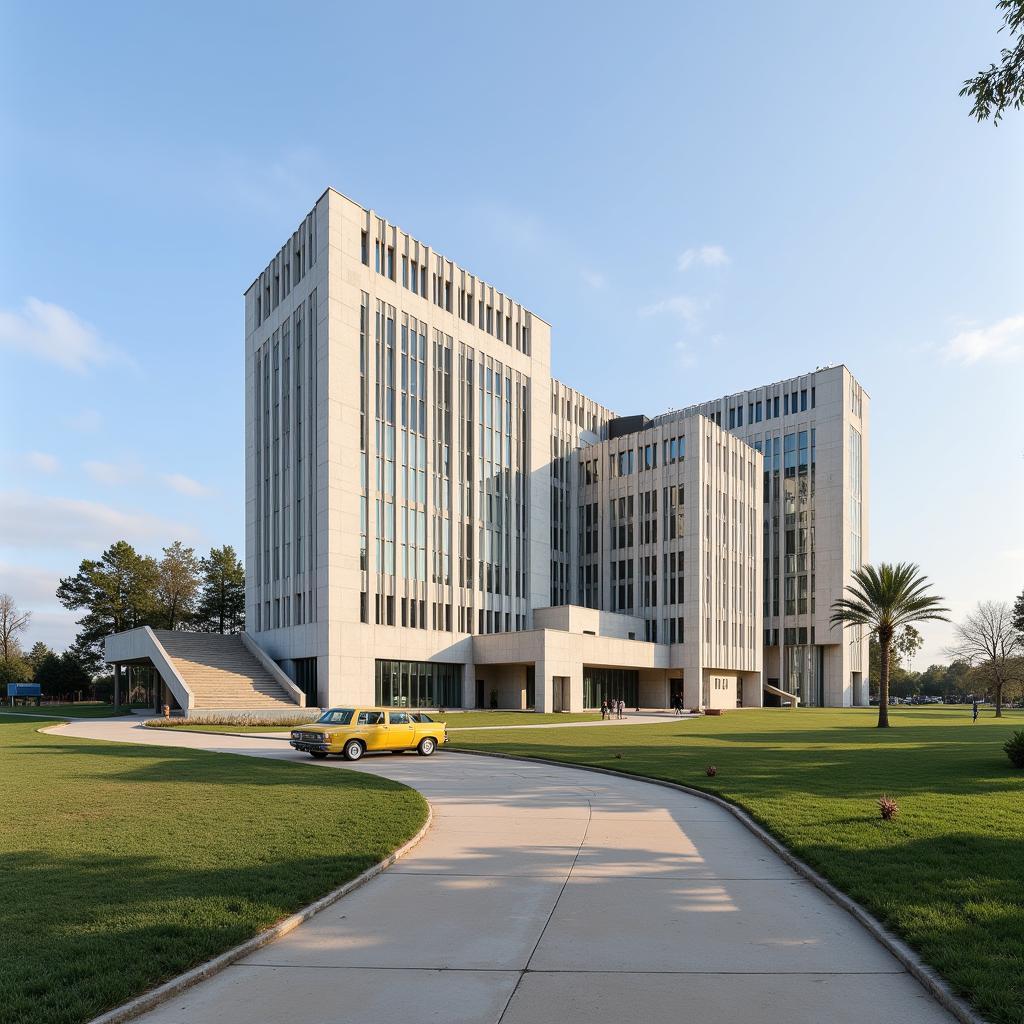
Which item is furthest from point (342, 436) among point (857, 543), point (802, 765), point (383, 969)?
point (857, 543)

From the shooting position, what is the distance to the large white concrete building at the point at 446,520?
192ft

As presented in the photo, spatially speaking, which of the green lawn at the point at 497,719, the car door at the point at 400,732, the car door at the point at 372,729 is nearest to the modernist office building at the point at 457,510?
the green lawn at the point at 497,719

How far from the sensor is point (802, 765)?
23.5 metres

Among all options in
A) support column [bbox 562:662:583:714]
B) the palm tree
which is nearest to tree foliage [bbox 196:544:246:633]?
support column [bbox 562:662:583:714]

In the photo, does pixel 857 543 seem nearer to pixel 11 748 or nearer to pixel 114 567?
pixel 114 567

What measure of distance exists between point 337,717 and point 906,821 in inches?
693

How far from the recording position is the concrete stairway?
165 feet

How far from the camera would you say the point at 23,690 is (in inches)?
3757

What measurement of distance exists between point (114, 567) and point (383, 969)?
9716 cm

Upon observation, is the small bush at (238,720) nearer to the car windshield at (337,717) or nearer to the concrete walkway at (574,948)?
the car windshield at (337,717)

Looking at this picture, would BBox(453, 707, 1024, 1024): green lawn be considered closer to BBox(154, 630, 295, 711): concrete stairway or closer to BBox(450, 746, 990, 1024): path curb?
BBox(450, 746, 990, 1024): path curb

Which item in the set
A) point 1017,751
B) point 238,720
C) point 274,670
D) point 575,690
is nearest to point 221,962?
point 1017,751

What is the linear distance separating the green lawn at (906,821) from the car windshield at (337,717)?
218 inches

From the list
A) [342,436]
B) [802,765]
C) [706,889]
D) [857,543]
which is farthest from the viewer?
[857,543]
